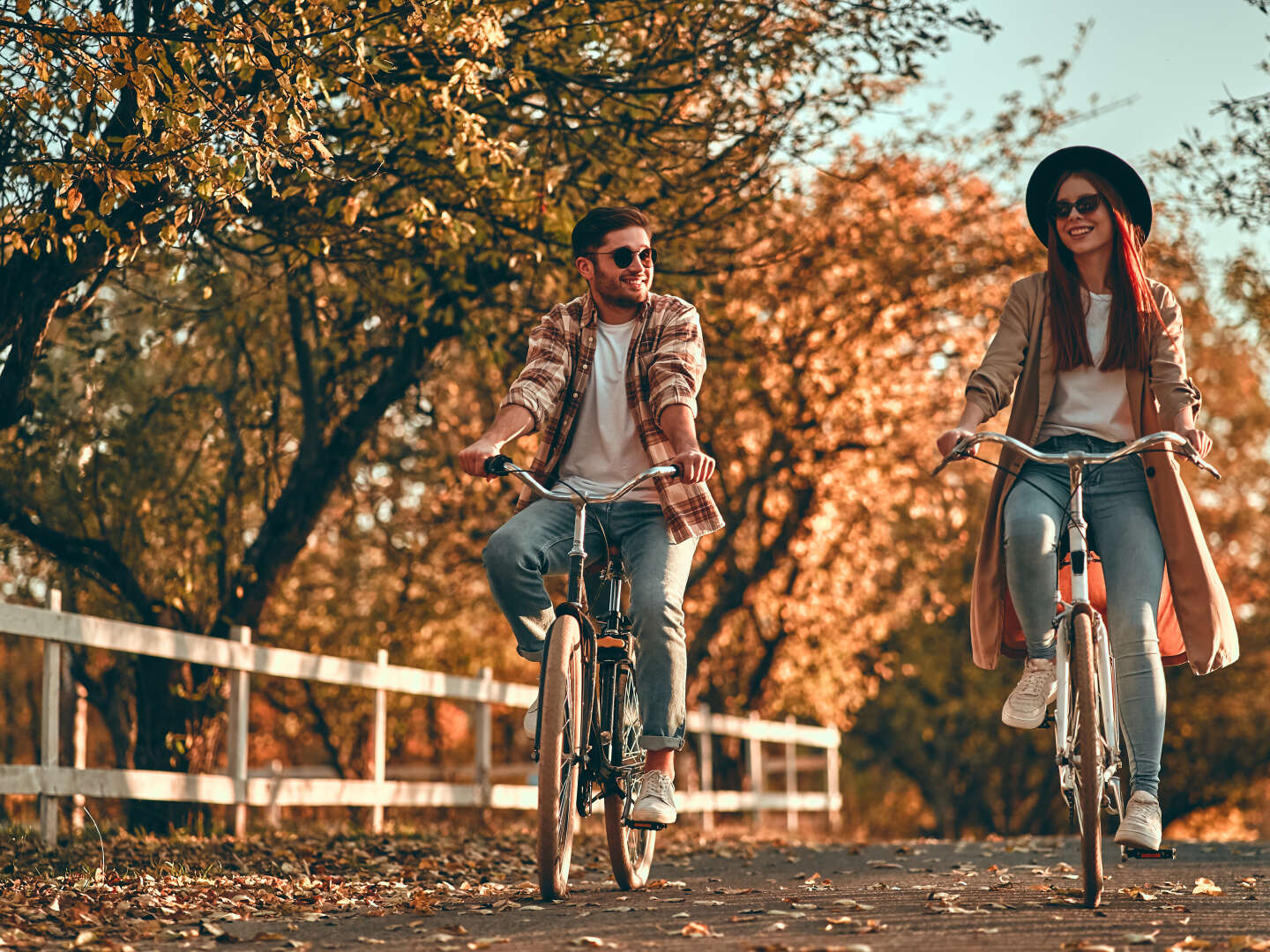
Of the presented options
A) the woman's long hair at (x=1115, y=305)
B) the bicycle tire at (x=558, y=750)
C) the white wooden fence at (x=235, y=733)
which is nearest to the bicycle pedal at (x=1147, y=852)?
the woman's long hair at (x=1115, y=305)

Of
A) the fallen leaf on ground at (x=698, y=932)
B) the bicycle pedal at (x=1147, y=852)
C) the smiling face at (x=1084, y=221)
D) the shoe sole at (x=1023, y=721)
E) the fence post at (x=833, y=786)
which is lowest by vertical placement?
the fence post at (x=833, y=786)

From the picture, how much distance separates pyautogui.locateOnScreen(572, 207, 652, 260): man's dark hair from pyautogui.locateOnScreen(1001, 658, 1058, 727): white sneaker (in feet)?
7.00

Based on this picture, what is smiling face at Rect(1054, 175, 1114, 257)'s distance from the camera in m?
5.43

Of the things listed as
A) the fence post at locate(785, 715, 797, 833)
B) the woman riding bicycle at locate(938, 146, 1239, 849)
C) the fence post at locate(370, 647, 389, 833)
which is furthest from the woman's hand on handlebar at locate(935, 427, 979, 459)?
the fence post at locate(785, 715, 797, 833)

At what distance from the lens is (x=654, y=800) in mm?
5312

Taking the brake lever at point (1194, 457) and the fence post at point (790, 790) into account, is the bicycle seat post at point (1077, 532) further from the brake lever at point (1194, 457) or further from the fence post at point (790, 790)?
the fence post at point (790, 790)

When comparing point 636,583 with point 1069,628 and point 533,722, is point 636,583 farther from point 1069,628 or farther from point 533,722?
point 1069,628

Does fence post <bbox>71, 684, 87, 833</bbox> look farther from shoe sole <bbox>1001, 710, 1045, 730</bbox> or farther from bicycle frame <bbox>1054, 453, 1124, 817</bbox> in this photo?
bicycle frame <bbox>1054, 453, 1124, 817</bbox>

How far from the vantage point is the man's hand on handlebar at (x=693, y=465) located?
5.11 meters

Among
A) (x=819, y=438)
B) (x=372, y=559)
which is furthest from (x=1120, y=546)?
(x=372, y=559)

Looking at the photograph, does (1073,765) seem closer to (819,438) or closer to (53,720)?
(53,720)

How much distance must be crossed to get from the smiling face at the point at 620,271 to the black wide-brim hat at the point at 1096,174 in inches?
57.8

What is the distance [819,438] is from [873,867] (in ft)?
34.0

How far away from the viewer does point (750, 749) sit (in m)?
19.0
